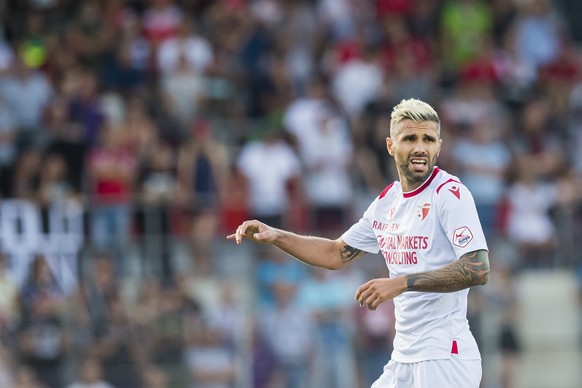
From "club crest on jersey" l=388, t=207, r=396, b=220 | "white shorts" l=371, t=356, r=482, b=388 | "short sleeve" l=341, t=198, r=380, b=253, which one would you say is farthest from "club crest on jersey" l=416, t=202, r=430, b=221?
"white shorts" l=371, t=356, r=482, b=388

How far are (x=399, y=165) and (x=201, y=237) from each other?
785cm

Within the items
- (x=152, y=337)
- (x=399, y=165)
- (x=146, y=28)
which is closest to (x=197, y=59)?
(x=146, y=28)

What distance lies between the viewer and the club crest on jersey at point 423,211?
7.77m

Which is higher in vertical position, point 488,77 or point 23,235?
point 488,77

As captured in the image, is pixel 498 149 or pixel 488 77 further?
pixel 488 77

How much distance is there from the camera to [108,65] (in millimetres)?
17609

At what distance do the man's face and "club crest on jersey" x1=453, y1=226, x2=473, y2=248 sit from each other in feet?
1.64

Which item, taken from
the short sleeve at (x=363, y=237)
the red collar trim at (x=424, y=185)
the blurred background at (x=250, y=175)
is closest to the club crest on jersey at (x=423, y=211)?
the red collar trim at (x=424, y=185)

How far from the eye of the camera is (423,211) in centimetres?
779

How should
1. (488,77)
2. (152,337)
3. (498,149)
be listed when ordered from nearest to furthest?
(152,337) → (498,149) → (488,77)

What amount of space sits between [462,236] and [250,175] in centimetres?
895

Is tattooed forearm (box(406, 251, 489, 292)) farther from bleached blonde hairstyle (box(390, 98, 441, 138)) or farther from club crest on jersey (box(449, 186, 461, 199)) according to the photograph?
bleached blonde hairstyle (box(390, 98, 441, 138))

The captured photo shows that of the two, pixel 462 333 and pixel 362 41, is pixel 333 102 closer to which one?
pixel 362 41

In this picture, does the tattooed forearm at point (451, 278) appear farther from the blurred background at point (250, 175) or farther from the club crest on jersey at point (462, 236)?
the blurred background at point (250, 175)
